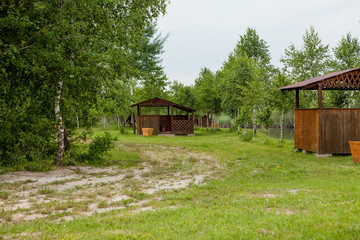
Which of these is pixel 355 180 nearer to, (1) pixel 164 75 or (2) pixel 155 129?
(2) pixel 155 129

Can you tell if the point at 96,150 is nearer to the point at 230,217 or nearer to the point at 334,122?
the point at 230,217

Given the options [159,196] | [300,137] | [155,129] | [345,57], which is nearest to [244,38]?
[345,57]

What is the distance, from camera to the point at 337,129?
12906 mm

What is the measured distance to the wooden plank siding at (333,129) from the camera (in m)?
12.8

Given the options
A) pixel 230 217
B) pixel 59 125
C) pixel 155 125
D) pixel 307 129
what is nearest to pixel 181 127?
pixel 155 125

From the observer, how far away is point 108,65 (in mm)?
9086

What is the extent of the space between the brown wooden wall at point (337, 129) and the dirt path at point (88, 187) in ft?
18.3

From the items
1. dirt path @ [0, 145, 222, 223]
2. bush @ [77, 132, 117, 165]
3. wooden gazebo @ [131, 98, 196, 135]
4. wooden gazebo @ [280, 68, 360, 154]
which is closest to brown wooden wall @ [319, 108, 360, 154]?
wooden gazebo @ [280, 68, 360, 154]

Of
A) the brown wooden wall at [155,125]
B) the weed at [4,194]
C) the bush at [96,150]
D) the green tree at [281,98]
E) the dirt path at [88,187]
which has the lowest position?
the dirt path at [88,187]

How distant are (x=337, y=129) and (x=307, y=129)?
1.28 m

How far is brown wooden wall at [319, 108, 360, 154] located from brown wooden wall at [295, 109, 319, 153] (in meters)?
0.24

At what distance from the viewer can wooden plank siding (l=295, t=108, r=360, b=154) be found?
12.8 meters

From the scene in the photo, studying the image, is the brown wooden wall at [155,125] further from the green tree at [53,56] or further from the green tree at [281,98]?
the green tree at [53,56]

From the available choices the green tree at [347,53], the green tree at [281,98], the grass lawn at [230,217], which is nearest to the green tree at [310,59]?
the green tree at [347,53]
